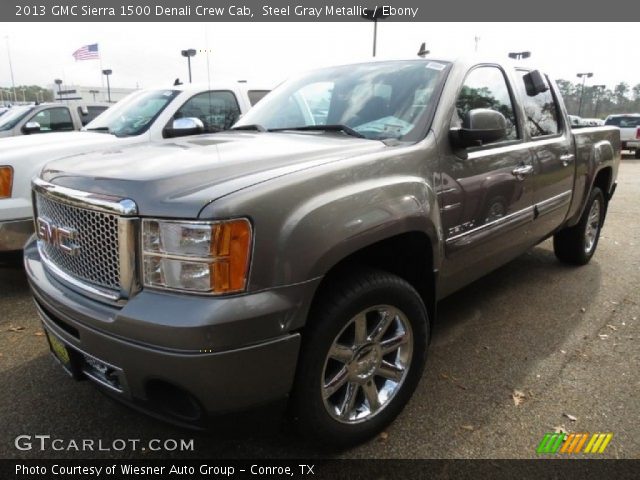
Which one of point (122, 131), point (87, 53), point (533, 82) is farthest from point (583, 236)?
point (87, 53)

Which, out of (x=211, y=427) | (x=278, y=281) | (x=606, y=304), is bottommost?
(x=606, y=304)

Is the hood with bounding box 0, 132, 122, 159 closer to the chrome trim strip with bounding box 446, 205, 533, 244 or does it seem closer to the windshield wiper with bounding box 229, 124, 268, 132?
the windshield wiper with bounding box 229, 124, 268, 132

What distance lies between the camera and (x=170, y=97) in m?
5.67

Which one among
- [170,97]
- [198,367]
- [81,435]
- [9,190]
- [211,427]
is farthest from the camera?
[170,97]

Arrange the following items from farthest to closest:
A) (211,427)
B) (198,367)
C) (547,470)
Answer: (547,470) → (211,427) → (198,367)

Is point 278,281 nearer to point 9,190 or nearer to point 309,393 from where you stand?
point 309,393

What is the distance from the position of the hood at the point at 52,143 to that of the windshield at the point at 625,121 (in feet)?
67.5

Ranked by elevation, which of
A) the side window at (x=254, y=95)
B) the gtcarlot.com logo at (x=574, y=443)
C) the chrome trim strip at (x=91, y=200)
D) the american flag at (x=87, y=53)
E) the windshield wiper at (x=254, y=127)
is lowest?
the gtcarlot.com logo at (x=574, y=443)

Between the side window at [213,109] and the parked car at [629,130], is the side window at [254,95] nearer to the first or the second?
the side window at [213,109]

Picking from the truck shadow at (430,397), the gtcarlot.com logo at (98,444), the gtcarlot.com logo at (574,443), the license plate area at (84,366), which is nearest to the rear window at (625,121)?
the truck shadow at (430,397)

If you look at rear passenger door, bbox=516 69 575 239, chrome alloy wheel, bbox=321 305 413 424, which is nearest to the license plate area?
chrome alloy wheel, bbox=321 305 413 424

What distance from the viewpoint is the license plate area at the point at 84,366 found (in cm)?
189

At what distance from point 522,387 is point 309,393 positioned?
1.47m

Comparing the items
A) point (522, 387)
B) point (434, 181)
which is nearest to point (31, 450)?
point (434, 181)
